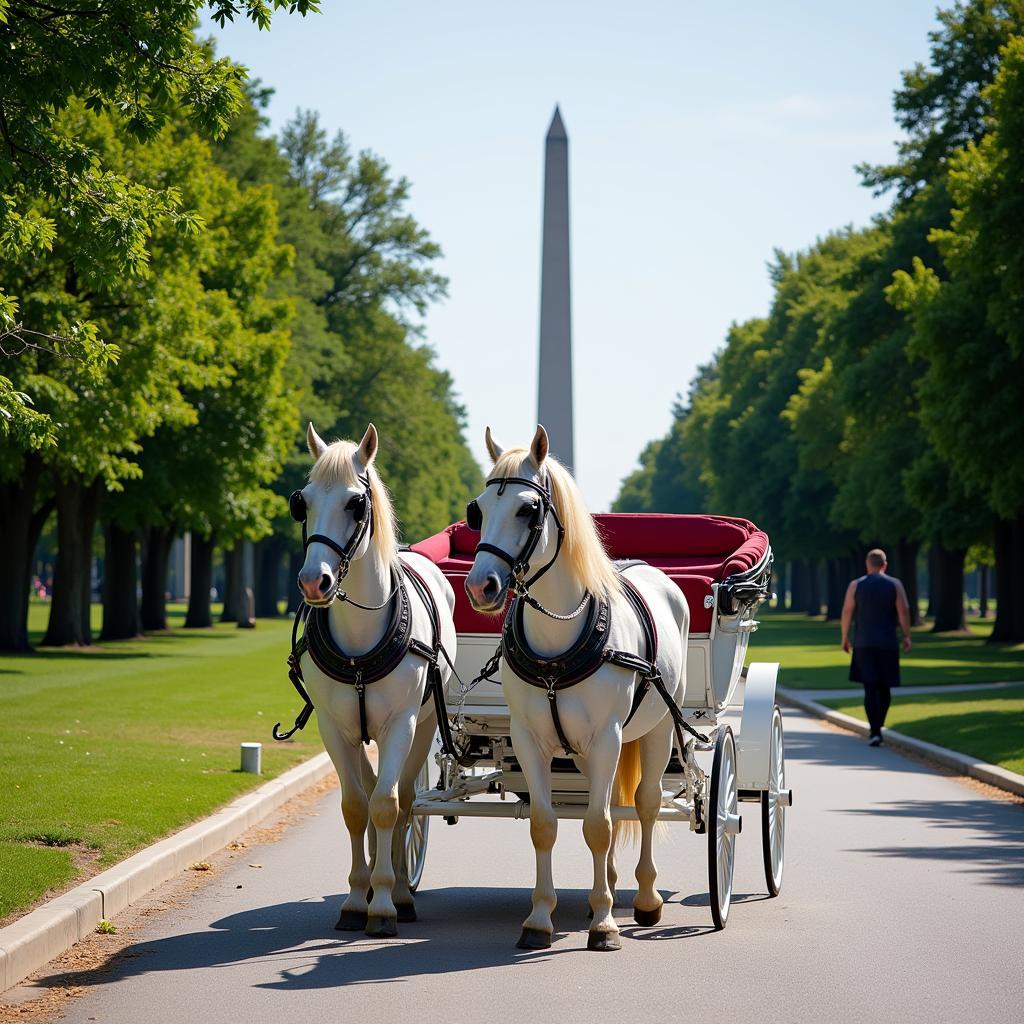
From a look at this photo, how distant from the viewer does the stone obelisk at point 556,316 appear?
38.9m

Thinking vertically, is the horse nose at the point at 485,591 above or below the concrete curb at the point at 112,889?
above

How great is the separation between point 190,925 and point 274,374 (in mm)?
30076

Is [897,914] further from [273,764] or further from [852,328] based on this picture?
[852,328]

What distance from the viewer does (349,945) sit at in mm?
8203

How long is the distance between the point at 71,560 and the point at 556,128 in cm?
1537

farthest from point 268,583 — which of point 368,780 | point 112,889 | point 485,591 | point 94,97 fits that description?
point 485,591

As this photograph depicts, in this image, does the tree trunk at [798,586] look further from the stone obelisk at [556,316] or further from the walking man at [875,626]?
the walking man at [875,626]

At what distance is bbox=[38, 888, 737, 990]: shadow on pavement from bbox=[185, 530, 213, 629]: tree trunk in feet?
150

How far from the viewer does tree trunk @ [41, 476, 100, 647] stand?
1442 inches

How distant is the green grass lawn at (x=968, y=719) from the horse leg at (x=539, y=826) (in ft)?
30.2

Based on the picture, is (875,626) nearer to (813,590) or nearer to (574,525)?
(574,525)

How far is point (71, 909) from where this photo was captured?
27.0ft

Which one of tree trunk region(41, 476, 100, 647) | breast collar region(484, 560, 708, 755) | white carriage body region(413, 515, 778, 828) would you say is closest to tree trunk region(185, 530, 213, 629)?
tree trunk region(41, 476, 100, 647)

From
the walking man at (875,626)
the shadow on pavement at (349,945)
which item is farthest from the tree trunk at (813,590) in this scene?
the shadow on pavement at (349,945)
